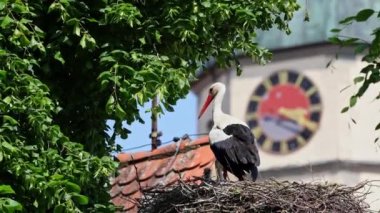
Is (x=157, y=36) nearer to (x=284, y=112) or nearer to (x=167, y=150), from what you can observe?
(x=167, y=150)

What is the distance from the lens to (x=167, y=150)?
13.4 meters

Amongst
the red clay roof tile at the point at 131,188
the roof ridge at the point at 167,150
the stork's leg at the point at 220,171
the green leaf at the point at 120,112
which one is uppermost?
the roof ridge at the point at 167,150

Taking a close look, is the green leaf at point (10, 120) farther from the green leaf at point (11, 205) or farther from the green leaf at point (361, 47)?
the green leaf at point (361, 47)

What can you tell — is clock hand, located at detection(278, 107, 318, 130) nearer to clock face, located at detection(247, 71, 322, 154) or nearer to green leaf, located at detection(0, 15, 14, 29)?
clock face, located at detection(247, 71, 322, 154)

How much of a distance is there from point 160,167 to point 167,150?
286 mm

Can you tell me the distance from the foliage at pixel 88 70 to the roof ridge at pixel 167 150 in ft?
6.86

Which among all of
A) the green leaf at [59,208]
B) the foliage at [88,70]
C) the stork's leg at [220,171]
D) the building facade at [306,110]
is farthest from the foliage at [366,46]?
the building facade at [306,110]

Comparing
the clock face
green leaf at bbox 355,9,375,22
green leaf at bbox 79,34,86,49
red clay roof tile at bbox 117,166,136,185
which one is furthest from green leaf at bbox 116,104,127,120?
the clock face

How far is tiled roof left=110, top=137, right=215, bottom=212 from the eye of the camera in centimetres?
1288

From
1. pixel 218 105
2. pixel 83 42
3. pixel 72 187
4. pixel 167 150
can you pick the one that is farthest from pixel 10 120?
pixel 167 150

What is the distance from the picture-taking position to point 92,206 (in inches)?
409

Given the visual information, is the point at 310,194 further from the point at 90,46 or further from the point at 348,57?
the point at 348,57

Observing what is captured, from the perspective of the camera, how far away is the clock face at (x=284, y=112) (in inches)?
1644

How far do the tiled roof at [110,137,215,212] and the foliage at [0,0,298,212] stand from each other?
75.2 inches
